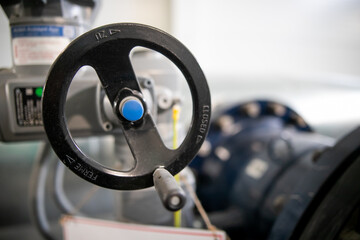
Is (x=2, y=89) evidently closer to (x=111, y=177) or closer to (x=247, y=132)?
(x=111, y=177)

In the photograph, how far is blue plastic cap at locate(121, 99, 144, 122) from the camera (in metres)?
0.32

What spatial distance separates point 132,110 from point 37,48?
24 cm

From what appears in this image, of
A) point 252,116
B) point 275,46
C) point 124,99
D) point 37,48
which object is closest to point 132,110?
point 124,99

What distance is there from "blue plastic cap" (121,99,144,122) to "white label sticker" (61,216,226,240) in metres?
0.23

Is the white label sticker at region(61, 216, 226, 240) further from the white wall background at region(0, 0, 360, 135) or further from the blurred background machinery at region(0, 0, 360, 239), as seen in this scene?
the white wall background at region(0, 0, 360, 135)

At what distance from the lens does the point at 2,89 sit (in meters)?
0.44

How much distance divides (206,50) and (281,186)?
2.01 feet

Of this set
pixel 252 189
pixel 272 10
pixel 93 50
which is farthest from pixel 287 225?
pixel 272 10

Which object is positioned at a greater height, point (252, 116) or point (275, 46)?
point (275, 46)

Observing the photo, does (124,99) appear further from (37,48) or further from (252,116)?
(252,116)

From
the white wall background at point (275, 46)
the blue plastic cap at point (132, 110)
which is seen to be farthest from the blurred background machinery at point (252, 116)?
the blue plastic cap at point (132, 110)

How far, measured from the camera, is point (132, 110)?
0.32 m

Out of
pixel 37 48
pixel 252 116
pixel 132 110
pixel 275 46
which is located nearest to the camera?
pixel 132 110

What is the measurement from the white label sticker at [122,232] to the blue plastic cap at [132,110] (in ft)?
0.76
